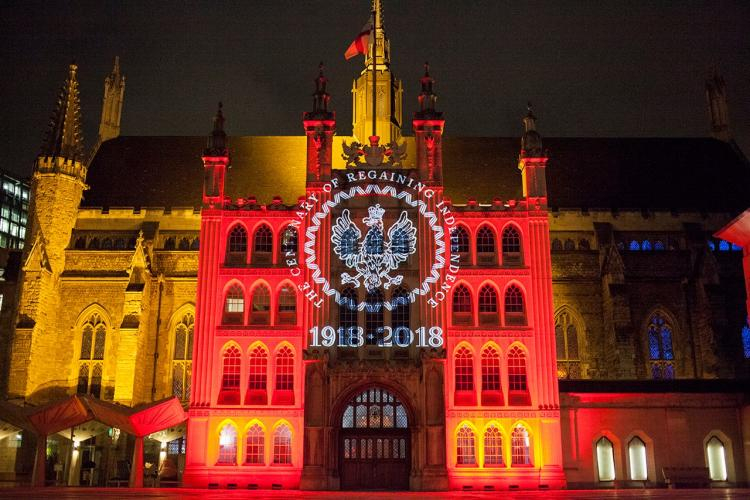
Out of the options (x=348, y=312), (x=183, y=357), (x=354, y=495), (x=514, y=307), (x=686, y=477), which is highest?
(x=514, y=307)

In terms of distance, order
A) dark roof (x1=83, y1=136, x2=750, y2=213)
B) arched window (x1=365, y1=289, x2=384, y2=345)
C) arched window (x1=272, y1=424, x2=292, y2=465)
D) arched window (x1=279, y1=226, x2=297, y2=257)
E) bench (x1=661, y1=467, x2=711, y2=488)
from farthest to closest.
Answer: dark roof (x1=83, y1=136, x2=750, y2=213), arched window (x1=279, y1=226, x2=297, y2=257), arched window (x1=365, y1=289, x2=384, y2=345), arched window (x1=272, y1=424, x2=292, y2=465), bench (x1=661, y1=467, x2=711, y2=488)

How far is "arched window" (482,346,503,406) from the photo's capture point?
3972 centimetres

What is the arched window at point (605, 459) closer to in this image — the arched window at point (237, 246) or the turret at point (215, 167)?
the arched window at point (237, 246)

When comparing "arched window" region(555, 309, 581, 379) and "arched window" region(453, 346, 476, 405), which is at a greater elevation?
"arched window" region(555, 309, 581, 379)

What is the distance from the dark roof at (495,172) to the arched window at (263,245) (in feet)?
28.5

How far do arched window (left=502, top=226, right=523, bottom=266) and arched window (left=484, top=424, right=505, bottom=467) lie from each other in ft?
27.6

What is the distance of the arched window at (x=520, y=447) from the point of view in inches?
1534

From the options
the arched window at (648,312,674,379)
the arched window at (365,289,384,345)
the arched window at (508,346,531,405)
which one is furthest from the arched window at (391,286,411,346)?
the arched window at (648,312,674,379)

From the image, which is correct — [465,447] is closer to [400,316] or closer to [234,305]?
[400,316]

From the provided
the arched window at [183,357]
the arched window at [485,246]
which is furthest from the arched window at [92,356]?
the arched window at [485,246]

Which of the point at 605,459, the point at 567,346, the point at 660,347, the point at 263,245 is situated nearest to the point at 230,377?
the point at 263,245

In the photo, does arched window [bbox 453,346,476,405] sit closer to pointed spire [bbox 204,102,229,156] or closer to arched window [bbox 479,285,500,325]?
arched window [bbox 479,285,500,325]

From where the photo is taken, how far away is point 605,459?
40.1m

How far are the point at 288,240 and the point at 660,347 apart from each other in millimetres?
22585
